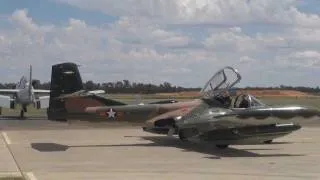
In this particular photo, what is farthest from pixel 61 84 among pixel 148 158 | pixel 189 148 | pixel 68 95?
pixel 148 158

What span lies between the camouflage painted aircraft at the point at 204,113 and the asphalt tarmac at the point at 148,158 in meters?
Answer: 0.51

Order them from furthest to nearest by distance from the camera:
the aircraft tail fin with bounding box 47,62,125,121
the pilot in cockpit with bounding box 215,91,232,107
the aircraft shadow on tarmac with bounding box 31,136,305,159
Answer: the aircraft tail fin with bounding box 47,62,125,121
the pilot in cockpit with bounding box 215,91,232,107
the aircraft shadow on tarmac with bounding box 31,136,305,159

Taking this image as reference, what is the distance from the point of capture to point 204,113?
18.5 meters

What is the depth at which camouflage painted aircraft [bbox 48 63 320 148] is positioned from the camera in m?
17.1

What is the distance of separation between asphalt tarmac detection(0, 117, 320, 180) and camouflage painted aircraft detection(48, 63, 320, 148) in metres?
0.51

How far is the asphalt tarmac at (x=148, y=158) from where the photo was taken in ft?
40.4

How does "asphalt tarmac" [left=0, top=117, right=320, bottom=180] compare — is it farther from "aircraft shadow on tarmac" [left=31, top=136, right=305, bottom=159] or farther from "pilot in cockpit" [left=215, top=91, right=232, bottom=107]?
"pilot in cockpit" [left=215, top=91, right=232, bottom=107]

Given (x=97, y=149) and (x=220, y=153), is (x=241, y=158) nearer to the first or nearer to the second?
(x=220, y=153)

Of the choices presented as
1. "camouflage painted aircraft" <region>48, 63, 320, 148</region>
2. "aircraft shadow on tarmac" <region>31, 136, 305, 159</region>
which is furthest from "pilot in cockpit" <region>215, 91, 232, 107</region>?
"aircraft shadow on tarmac" <region>31, 136, 305, 159</region>

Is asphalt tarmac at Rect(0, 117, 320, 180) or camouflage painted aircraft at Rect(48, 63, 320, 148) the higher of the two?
camouflage painted aircraft at Rect(48, 63, 320, 148)

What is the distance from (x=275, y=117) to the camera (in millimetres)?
16812

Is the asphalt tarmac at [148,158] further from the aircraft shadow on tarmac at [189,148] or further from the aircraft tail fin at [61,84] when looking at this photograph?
the aircraft tail fin at [61,84]

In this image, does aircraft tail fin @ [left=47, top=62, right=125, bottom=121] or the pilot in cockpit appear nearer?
the pilot in cockpit

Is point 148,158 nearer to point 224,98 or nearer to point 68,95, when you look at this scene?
point 224,98
